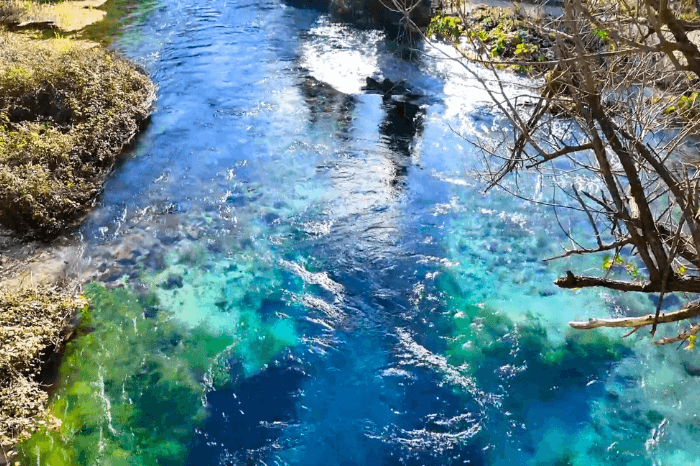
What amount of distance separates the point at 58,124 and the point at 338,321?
6.03 m

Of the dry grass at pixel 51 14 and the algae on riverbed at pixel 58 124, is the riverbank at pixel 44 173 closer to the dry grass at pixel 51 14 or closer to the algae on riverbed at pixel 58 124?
the algae on riverbed at pixel 58 124

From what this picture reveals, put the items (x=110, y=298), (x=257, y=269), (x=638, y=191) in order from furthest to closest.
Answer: (x=257, y=269) → (x=110, y=298) → (x=638, y=191)

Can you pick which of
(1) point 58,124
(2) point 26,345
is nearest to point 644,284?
(2) point 26,345

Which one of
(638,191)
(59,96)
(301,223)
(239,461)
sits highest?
(638,191)

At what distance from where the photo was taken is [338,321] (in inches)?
256

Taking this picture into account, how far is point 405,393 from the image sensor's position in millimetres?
5719

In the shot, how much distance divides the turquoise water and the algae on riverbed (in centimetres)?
44

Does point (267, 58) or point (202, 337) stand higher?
point (267, 58)

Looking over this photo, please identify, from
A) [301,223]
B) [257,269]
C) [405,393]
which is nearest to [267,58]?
[301,223]

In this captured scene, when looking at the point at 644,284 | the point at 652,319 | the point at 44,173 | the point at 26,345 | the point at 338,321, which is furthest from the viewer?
the point at 44,173

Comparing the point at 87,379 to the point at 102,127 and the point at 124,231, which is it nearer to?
the point at 124,231

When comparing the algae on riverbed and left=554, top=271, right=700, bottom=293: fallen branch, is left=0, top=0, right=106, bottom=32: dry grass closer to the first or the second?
the algae on riverbed

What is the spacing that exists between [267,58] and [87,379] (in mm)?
9259

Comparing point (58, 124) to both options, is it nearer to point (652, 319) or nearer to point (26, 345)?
point (26, 345)
